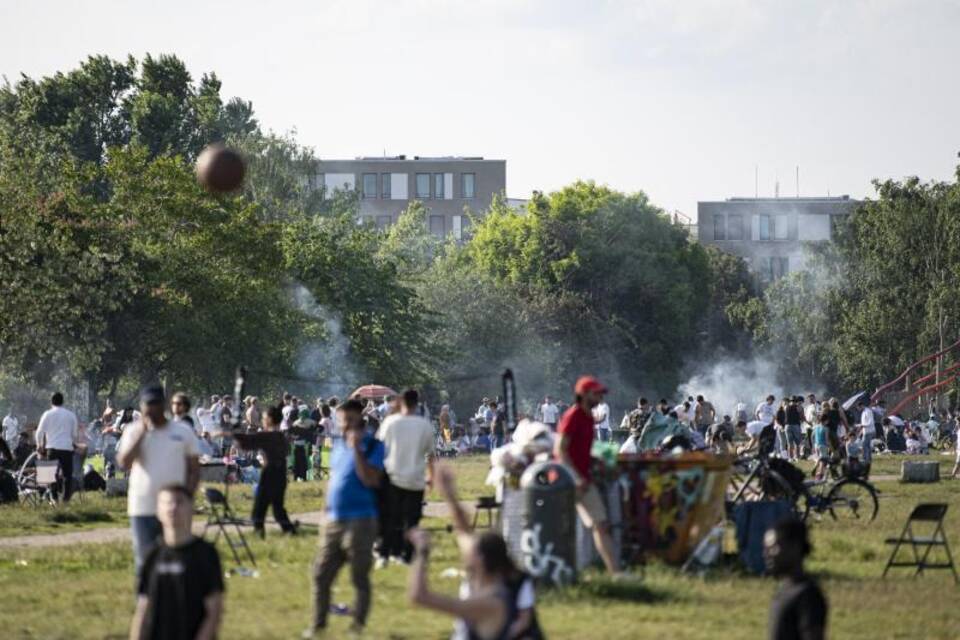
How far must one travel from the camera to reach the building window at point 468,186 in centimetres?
14788

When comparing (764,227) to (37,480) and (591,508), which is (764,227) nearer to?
(37,480)

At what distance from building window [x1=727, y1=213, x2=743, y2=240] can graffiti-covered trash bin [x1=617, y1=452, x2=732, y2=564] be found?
410 feet

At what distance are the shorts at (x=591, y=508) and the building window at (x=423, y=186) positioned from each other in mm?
132088

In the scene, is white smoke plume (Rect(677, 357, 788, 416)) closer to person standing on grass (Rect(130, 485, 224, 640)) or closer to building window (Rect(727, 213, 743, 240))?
building window (Rect(727, 213, 743, 240))

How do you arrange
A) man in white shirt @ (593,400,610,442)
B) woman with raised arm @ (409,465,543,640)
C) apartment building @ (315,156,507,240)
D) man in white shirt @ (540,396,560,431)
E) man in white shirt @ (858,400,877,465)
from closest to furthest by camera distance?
1. woman with raised arm @ (409,465,543,640)
2. man in white shirt @ (858,400,877,465)
3. man in white shirt @ (593,400,610,442)
4. man in white shirt @ (540,396,560,431)
5. apartment building @ (315,156,507,240)

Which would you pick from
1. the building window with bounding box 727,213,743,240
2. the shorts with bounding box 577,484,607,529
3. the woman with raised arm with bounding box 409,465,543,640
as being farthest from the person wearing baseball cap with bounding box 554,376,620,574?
the building window with bounding box 727,213,743,240

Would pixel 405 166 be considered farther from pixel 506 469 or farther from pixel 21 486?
pixel 506 469

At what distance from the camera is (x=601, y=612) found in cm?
1493

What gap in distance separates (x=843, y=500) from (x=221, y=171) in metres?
9.33

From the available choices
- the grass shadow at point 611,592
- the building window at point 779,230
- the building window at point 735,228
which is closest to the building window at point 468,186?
the building window at point 735,228

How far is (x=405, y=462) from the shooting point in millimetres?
18531

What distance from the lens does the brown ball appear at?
22.5 meters

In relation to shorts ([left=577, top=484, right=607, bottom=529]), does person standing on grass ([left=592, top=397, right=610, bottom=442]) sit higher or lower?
higher

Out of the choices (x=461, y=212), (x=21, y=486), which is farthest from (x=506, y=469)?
(x=461, y=212)
